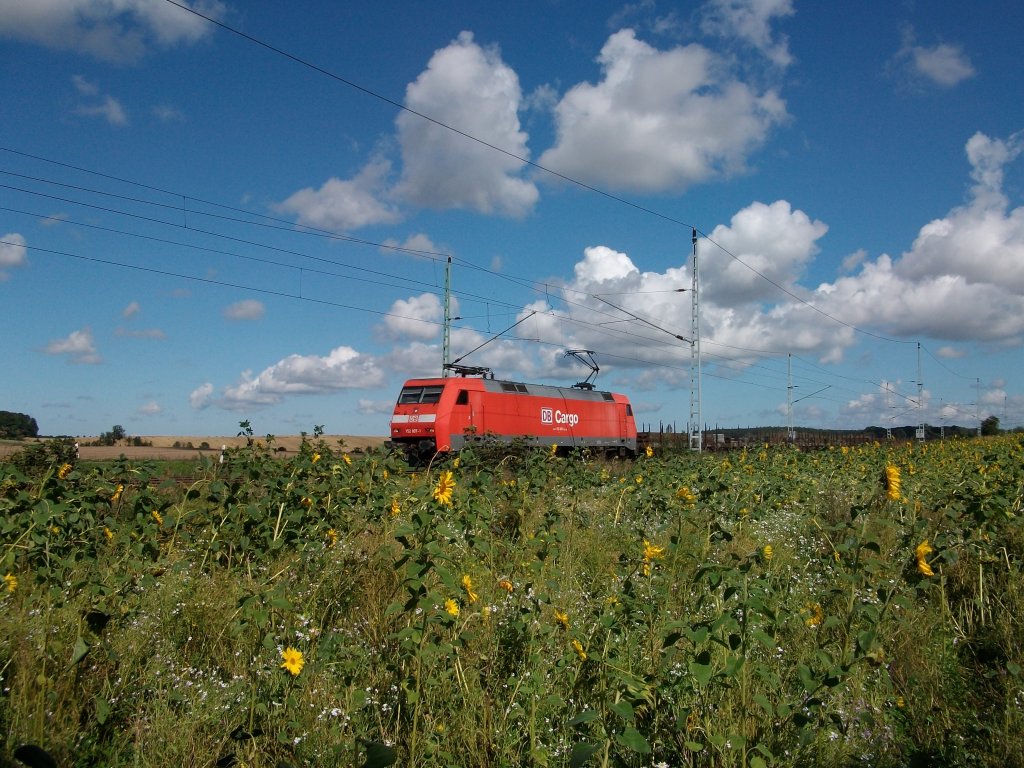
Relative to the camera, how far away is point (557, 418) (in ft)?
93.0

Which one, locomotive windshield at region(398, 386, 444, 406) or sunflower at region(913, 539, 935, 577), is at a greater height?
locomotive windshield at region(398, 386, 444, 406)

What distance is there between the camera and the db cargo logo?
90.4 ft

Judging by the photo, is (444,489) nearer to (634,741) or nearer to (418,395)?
(634,741)

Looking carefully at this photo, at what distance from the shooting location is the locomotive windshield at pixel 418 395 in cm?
2356

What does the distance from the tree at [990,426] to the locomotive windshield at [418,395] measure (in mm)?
40228

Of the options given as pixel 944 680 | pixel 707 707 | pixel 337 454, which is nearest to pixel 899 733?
pixel 944 680

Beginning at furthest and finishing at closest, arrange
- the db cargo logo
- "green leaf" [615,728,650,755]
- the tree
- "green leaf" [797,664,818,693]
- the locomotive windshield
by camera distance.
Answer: the tree < the db cargo logo < the locomotive windshield < "green leaf" [797,664,818,693] < "green leaf" [615,728,650,755]

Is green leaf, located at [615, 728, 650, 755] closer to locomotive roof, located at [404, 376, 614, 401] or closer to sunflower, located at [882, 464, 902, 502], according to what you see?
sunflower, located at [882, 464, 902, 502]

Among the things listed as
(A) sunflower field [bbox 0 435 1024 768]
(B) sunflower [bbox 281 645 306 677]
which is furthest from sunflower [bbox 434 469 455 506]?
(B) sunflower [bbox 281 645 306 677]

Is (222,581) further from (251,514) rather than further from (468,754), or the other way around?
(468,754)

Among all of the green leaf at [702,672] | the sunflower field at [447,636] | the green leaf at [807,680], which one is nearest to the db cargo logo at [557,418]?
the sunflower field at [447,636]

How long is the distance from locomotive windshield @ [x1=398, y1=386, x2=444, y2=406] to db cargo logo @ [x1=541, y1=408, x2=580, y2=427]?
17.7 feet

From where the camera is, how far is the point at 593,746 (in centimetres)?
200

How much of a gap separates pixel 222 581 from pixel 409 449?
18620 mm
